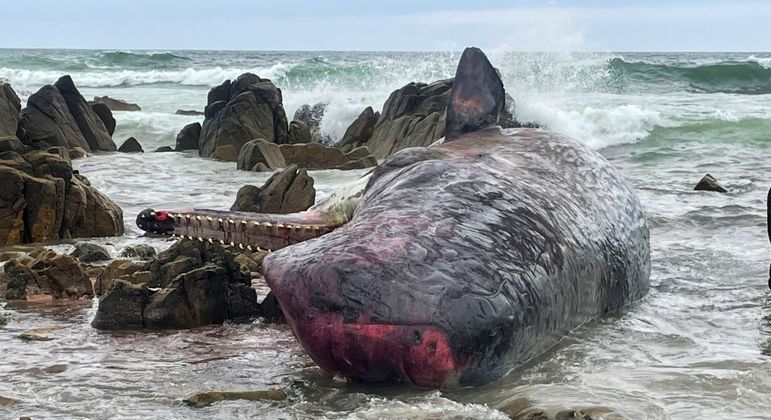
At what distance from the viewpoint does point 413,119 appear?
19.4 m

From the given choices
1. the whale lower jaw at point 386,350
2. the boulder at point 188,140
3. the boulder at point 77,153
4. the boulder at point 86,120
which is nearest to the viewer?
the whale lower jaw at point 386,350

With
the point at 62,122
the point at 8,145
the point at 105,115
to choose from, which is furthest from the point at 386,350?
the point at 105,115

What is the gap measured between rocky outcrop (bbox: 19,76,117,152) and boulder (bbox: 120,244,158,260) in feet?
31.2

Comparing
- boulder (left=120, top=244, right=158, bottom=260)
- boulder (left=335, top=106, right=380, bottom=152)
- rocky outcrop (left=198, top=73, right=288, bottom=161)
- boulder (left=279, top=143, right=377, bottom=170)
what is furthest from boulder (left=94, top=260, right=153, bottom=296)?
boulder (left=335, top=106, right=380, bottom=152)

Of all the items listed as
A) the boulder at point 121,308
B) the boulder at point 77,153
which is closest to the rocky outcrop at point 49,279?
the boulder at point 121,308

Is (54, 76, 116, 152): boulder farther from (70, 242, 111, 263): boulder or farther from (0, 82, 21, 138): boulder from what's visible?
(70, 242, 111, 263): boulder

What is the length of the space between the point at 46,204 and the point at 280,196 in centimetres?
209

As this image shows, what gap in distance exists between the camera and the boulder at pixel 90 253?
7.96m

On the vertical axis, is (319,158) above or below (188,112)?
above

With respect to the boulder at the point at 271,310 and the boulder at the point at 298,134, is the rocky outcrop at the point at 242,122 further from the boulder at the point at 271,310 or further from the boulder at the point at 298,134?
the boulder at the point at 271,310

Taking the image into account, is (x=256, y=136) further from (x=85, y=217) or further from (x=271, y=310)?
(x=271, y=310)

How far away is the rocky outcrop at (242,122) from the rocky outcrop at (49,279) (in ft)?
37.0

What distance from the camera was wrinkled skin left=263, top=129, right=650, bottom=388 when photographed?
411cm

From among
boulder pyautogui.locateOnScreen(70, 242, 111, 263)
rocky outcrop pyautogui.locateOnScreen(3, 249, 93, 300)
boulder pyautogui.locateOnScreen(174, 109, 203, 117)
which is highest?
rocky outcrop pyautogui.locateOnScreen(3, 249, 93, 300)
